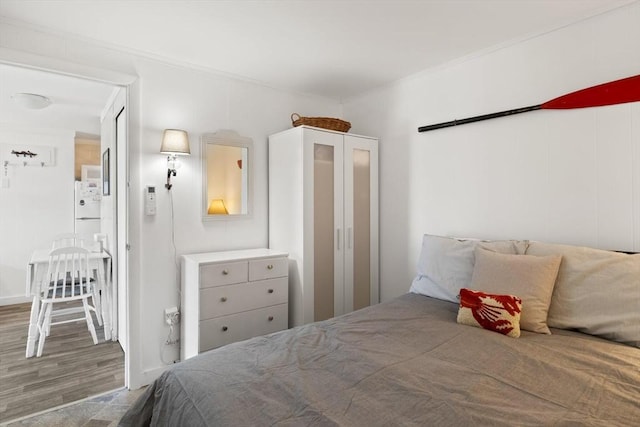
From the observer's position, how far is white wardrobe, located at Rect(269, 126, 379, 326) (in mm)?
2896

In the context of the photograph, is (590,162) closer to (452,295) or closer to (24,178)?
(452,295)

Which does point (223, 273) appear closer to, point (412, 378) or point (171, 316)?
point (171, 316)

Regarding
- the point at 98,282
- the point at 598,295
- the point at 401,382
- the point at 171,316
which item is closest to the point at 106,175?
the point at 98,282

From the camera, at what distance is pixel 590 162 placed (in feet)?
6.97

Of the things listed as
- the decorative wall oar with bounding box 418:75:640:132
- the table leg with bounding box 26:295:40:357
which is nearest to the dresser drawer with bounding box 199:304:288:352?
the table leg with bounding box 26:295:40:357

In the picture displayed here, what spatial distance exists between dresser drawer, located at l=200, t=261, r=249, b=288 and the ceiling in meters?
1.59

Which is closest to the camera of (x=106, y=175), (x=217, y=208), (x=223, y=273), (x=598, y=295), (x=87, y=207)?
(x=598, y=295)

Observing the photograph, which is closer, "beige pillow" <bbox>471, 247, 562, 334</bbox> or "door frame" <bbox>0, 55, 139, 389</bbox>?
"beige pillow" <bbox>471, 247, 562, 334</bbox>

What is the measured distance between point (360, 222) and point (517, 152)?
1.40 metres

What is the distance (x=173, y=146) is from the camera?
8.65 ft

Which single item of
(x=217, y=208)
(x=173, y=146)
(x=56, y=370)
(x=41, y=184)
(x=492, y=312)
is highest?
(x=173, y=146)

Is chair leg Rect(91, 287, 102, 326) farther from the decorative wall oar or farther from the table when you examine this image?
the decorative wall oar

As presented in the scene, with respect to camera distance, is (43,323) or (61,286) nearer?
(43,323)

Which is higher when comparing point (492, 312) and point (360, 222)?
point (360, 222)
